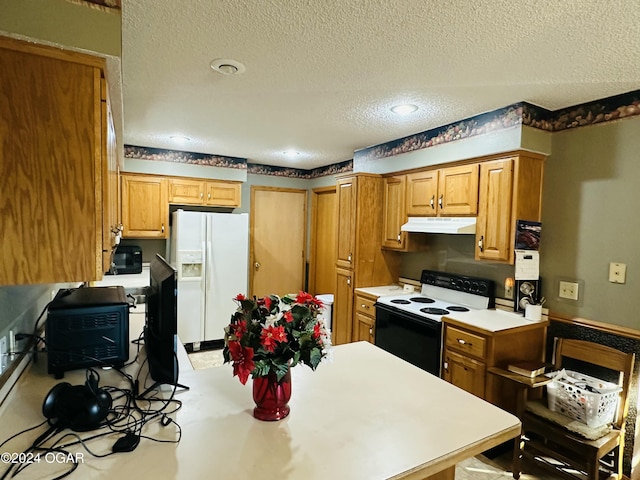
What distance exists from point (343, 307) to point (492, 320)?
1553 millimetres

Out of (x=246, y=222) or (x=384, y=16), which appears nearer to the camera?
(x=384, y=16)

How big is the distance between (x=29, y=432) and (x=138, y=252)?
3.09 meters

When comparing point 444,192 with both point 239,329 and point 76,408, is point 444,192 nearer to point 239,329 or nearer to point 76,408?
point 239,329

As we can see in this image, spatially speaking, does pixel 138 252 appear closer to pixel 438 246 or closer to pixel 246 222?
pixel 246 222

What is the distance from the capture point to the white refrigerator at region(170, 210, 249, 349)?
3916 mm

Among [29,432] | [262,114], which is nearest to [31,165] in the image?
[29,432]

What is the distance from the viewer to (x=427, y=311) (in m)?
2.76

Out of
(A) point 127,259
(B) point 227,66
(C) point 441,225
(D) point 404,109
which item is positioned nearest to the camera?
(B) point 227,66

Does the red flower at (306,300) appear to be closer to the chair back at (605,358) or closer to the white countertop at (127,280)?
the chair back at (605,358)

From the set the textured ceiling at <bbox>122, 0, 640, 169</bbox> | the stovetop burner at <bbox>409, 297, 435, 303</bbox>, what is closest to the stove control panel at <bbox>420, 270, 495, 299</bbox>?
the stovetop burner at <bbox>409, 297, 435, 303</bbox>

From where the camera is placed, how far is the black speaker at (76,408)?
106 cm

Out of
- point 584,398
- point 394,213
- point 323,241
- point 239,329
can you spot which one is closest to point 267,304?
point 239,329

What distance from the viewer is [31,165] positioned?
1.04 meters

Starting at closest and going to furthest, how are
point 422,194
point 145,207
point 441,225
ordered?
point 441,225, point 422,194, point 145,207
